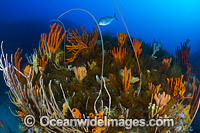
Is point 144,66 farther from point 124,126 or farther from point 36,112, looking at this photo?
point 36,112

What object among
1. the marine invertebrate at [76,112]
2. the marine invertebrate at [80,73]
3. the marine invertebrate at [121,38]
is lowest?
the marine invertebrate at [76,112]

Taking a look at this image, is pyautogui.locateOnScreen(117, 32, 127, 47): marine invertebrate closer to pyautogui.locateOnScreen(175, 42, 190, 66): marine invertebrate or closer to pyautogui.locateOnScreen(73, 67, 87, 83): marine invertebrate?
pyautogui.locateOnScreen(175, 42, 190, 66): marine invertebrate

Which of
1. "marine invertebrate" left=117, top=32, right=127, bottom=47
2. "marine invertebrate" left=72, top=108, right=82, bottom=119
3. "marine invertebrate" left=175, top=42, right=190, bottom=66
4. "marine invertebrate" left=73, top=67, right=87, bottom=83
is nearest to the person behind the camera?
"marine invertebrate" left=72, top=108, right=82, bottom=119

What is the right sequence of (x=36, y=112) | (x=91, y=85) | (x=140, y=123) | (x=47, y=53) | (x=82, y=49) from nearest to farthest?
1. (x=140, y=123)
2. (x=36, y=112)
3. (x=91, y=85)
4. (x=47, y=53)
5. (x=82, y=49)

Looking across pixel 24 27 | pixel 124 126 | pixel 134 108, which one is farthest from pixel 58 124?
pixel 24 27

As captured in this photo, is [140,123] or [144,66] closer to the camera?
[140,123]

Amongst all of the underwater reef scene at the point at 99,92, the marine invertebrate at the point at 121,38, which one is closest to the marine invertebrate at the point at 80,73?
the underwater reef scene at the point at 99,92

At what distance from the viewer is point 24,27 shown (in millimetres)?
16703

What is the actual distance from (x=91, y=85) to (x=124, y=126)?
1.10 metres

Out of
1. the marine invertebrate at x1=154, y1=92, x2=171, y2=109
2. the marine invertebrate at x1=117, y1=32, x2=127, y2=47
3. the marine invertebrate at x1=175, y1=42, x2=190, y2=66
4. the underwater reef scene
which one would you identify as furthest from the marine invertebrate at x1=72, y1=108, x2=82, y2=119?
the marine invertebrate at x1=175, y1=42, x2=190, y2=66

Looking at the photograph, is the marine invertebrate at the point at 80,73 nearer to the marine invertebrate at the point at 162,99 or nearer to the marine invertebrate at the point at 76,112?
the marine invertebrate at the point at 76,112

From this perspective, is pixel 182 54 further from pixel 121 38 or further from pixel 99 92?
pixel 99 92

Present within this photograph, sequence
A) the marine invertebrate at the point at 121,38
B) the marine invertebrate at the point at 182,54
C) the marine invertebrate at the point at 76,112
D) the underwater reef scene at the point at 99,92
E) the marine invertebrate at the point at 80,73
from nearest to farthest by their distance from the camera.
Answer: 1. the marine invertebrate at the point at 76,112
2. the underwater reef scene at the point at 99,92
3. the marine invertebrate at the point at 80,73
4. the marine invertebrate at the point at 121,38
5. the marine invertebrate at the point at 182,54

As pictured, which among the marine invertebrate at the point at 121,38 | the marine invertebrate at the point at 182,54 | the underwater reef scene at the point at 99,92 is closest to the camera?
the underwater reef scene at the point at 99,92
